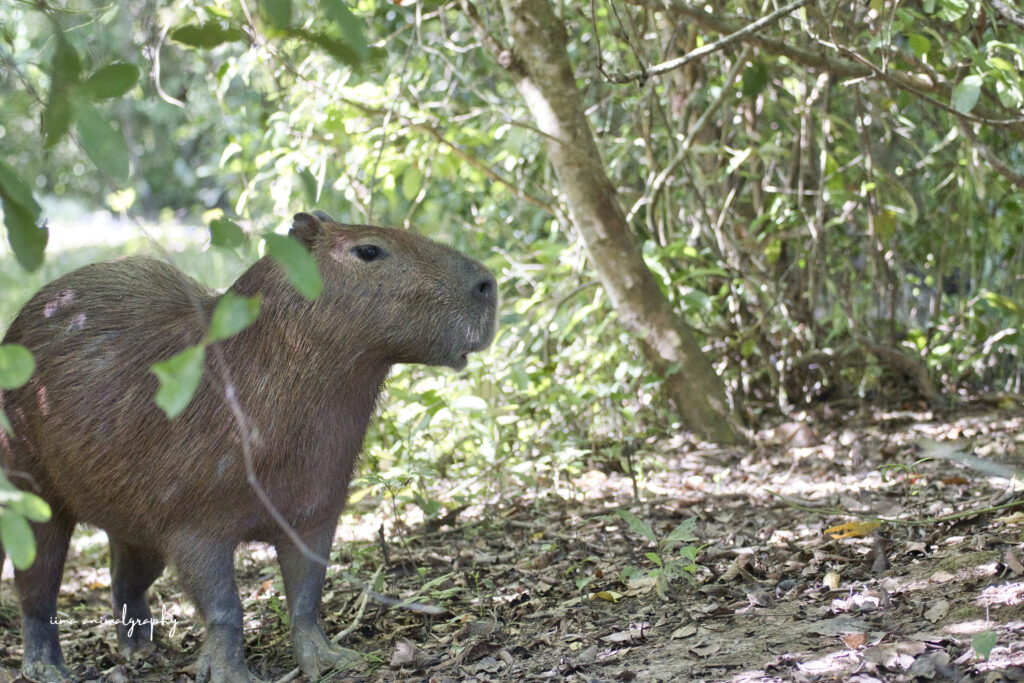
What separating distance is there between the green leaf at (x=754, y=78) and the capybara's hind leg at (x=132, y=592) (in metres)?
2.88

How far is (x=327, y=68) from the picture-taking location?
5633 millimetres

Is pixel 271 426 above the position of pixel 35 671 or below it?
above

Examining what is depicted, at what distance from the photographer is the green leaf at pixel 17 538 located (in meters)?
1.56

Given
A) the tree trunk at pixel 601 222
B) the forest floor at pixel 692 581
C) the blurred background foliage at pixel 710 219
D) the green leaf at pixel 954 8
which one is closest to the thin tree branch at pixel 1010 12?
the green leaf at pixel 954 8

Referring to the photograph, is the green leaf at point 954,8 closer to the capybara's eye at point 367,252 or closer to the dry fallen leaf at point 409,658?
the capybara's eye at point 367,252

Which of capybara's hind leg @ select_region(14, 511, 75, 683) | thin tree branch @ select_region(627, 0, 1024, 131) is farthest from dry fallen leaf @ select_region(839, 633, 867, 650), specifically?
capybara's hind leg @ select_region(14, 511, 75, 683)

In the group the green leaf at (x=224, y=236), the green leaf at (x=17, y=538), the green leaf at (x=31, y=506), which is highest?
the green leaf at (x=224, y=236)

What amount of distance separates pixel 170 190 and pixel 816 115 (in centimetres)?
1588

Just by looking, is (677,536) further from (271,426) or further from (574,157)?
(574,157)

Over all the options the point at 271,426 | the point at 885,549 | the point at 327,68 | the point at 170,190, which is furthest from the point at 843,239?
the point at 170,190

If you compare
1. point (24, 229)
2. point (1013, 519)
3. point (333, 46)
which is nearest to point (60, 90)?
point (24, 229)

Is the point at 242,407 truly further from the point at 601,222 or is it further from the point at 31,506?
the point at 601,222

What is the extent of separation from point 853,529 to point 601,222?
5.60ft

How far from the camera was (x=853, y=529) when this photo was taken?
311 cm
